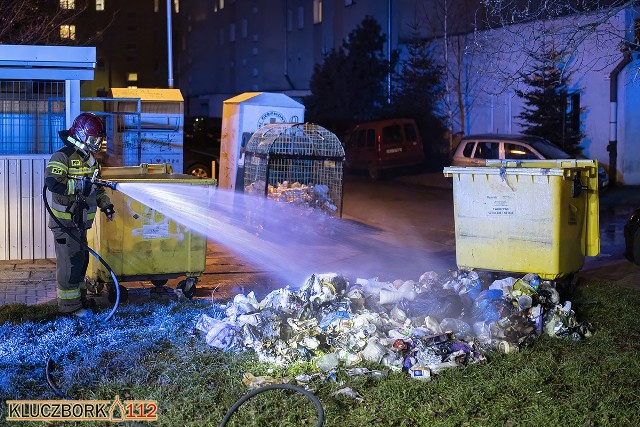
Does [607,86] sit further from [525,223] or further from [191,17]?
[191,17]

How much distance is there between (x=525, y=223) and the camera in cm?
893

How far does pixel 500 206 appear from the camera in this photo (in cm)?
906

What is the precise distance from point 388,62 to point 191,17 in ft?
88.5

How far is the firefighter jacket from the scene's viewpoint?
7.81 metres

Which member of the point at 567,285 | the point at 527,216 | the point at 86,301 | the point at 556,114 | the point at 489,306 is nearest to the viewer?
the point at 489,306

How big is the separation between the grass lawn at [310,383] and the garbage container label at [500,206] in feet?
5.69

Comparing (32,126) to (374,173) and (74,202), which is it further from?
(374,173)

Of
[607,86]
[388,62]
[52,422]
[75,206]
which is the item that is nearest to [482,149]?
[607,86]

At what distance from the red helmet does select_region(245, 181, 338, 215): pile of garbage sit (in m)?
5.61

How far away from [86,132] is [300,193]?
6.00m

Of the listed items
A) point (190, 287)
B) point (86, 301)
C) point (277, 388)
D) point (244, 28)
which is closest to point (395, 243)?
point (190, 287)

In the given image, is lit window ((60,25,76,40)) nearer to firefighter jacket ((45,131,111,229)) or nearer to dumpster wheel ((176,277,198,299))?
dumpster wheel ((176,277,198,299))

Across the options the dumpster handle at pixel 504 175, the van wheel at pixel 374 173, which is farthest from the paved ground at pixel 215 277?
the van wheel at pixel 374 173

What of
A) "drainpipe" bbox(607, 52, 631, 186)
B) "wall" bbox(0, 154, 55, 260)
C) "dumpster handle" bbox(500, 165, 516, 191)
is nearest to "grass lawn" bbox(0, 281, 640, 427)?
"dumpster handle" bbox(500, 165, 516, 191)
